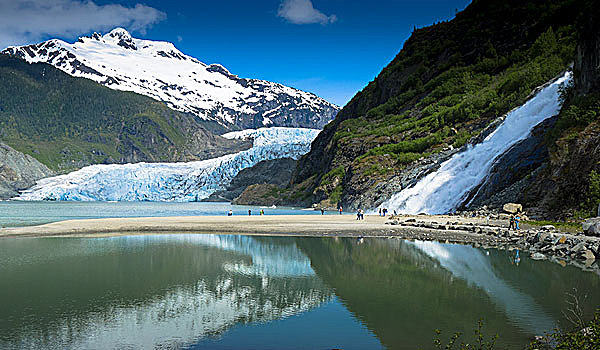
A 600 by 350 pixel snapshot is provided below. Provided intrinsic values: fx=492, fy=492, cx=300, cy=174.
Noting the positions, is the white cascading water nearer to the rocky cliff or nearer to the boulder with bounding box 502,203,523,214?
the rocky cliff

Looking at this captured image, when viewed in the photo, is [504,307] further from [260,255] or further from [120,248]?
[120,248]

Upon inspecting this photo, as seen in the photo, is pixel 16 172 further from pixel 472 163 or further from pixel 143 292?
pixel 143 292

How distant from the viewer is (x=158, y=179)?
11950cm

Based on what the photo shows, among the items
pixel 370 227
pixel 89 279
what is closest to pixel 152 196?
pixel 370 227

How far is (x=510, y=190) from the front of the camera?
35375 mm

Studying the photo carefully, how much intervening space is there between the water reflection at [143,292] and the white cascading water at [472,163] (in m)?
23.7

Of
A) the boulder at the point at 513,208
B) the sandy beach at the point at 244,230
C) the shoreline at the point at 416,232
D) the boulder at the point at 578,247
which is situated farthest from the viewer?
the boulder at the point at 513,208

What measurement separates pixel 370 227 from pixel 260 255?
40.3 ft

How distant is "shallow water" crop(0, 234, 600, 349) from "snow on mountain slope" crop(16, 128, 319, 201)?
3724 inches

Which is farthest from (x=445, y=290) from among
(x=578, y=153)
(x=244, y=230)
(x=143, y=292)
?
(x=244, y=230)

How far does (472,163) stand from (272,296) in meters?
34.9

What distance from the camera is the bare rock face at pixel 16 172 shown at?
139 metres

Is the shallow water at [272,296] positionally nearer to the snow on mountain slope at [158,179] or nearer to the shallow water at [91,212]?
the shallow water at [91,212]

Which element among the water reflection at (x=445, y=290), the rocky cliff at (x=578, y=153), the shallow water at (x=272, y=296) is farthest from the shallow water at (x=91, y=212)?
the rocky cliff at (x=578, y=153)
